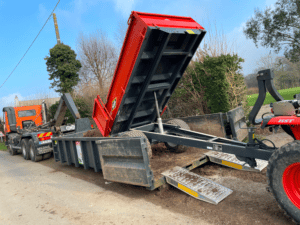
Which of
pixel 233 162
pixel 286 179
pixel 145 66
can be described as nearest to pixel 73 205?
pixel 145 66

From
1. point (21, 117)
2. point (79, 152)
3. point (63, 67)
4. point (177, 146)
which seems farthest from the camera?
point (63, 67)

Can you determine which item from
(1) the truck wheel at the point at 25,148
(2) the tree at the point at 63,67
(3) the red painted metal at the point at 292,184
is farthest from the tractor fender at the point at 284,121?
(2) the tree at the point at 63,67

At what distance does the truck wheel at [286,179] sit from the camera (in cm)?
277

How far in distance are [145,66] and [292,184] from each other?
3.33 metres

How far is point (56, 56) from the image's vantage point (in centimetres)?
1881

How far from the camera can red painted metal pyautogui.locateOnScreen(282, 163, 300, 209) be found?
285 cm

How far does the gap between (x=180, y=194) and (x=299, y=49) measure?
21.0 m

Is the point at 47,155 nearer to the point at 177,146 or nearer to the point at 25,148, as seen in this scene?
the point at 25,148

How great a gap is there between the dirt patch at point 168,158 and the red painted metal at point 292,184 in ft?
7.07

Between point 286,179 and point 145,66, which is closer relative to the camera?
point 286,179

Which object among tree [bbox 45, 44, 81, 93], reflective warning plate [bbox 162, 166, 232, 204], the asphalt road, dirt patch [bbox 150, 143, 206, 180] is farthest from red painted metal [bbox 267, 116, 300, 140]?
tree [bbox 45, 44, 81, 93]

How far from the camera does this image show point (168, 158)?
18.8ft

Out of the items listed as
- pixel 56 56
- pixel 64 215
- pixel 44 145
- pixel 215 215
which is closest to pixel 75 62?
pixel 56 56

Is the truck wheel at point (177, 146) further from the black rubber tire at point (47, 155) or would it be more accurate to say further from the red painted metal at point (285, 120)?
the black rubber tire at point (47, 155)
